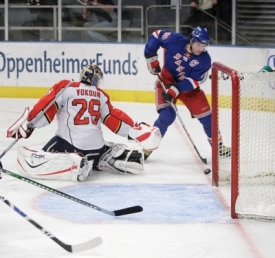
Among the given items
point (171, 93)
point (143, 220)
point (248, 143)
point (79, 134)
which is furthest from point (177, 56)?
point (143, 220)

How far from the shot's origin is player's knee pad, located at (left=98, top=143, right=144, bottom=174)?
533 cm

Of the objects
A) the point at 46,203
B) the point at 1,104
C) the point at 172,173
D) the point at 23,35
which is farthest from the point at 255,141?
the point at 23,35

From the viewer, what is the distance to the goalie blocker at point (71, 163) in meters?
5.04

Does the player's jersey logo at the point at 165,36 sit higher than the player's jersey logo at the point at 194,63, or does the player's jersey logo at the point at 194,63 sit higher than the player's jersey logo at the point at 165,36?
the player's jersey logo at the point at 165,36

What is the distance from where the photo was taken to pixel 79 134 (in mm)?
5191

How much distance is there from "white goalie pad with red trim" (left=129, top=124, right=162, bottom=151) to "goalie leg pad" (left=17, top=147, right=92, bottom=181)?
1.12 ft

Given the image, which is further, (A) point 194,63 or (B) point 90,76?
(A) point 194,63

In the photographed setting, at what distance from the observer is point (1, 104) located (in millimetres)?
8812

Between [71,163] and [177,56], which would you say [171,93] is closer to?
[177,56]

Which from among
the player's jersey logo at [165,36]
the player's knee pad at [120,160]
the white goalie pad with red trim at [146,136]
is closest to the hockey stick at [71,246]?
the white goalie pad with red trim at [146,136]

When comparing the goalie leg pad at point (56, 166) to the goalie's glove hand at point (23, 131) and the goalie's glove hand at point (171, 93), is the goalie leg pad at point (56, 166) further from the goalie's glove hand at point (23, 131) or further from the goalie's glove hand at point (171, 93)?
the goalie's glove hand at point (171, 93)

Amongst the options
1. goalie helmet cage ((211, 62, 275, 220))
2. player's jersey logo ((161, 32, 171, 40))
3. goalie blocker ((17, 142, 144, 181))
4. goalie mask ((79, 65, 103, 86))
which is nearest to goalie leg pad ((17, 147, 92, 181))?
goalie blocker ((17, 142, 144, 181))

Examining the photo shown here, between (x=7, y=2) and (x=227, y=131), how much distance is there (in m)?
3.99

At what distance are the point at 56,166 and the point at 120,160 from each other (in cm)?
46
